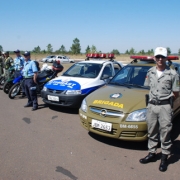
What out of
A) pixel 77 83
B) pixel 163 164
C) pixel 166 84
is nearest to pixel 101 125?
pixel 163 164

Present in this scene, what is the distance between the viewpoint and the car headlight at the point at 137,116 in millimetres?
4031

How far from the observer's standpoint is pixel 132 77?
5566 mm

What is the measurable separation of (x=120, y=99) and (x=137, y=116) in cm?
57

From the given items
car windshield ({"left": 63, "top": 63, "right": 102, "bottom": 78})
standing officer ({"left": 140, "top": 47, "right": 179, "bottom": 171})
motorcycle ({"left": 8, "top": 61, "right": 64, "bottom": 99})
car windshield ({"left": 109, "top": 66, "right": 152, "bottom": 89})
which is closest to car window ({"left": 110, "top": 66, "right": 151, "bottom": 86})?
car windshield ({"left": 109, "top": 66, "right": 152, "bottom": 89})

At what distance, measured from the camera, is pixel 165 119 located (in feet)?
11.3

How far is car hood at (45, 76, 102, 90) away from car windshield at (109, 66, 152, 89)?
3.72 feet

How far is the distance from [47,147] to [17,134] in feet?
3.40

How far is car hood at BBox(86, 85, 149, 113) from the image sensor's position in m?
4.21

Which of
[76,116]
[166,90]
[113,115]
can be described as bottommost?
[76,116]

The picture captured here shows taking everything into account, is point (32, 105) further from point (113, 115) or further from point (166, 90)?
point (166, 90)

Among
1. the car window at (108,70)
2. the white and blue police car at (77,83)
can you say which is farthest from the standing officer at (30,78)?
the car window at (108,70)

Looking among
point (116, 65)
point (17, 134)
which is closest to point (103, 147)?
point (17, 134)

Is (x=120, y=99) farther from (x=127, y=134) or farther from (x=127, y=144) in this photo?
(x=127, y=144)

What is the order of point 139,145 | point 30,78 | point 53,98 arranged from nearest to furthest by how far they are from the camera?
point 139,145 → point 53,98 → point 30,78
